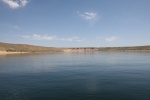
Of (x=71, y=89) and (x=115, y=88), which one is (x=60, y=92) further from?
(x=115, y=88)

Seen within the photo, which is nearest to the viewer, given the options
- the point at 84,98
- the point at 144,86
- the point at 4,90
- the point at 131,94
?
the point at 84,98

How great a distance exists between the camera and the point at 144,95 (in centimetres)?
2572

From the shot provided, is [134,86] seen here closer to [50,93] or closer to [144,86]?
[144,86]

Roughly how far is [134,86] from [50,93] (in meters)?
12.6

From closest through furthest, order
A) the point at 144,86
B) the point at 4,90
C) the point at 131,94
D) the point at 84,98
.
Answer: the point at 84,98 < the point at 131,94 < the point at 4,90 < the point at 144,86

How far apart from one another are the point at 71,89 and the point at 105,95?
541 cm

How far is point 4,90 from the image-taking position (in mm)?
28984

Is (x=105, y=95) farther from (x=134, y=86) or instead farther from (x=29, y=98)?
(x=29, y=98)

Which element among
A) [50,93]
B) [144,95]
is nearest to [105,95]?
[144,95]

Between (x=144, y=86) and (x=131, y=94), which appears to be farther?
(x=144, y=86)

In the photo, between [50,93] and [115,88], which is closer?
[50,93]

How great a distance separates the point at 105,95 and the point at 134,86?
7231mm

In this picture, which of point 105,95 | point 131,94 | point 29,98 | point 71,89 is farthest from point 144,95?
point 29,98

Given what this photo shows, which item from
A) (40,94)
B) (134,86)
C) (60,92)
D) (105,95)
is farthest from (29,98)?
(134,86)
